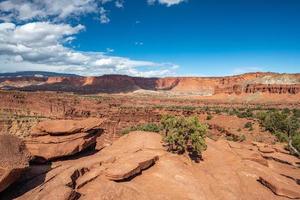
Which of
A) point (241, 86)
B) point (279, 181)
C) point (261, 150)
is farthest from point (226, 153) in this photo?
point (241, 86)

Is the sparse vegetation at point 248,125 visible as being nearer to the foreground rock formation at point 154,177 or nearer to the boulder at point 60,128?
the foreground rock formation at point 154,177

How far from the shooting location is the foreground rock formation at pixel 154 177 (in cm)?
1149

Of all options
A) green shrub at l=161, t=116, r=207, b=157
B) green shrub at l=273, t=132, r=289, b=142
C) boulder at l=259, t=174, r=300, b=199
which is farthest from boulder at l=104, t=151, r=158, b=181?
green shrub at l=273, t=132, r=289, b=142

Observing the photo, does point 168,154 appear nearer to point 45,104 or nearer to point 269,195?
point 269,195

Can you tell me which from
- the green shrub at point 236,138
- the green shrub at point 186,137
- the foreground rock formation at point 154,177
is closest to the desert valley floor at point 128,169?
the foreground rock formation at point 154,177

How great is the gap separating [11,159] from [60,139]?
19.3ft

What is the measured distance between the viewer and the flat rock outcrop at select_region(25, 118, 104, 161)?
15.8 meters

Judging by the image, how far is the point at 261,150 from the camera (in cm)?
2353

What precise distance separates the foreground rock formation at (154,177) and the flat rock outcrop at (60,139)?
64 cm

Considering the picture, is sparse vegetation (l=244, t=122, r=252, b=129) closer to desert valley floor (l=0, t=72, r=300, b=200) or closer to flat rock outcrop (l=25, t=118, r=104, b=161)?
desert valley floor (l=0, t=72, r=300, b=200)

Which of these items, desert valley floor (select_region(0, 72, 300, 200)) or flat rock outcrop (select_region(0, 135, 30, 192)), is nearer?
flat rock outcrop (select_region(0, 135, 30, 192))

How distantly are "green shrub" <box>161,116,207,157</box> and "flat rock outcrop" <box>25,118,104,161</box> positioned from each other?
4.59m

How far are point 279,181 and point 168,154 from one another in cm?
583

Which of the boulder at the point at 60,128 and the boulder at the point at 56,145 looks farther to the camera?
the boulder at the point at 60,128
